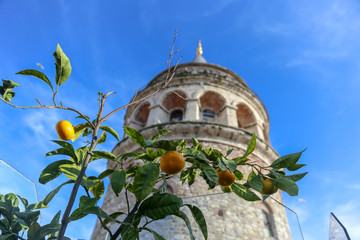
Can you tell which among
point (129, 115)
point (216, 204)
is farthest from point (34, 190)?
point (129, 115)

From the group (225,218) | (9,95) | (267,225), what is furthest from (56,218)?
(267,225)

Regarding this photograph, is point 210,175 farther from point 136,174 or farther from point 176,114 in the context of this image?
point 176,114

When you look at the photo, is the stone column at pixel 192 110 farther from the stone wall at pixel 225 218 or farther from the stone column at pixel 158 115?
the stone wall at pixel 225 218

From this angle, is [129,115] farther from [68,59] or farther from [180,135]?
[68,59]

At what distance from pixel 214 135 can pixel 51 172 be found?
833cm

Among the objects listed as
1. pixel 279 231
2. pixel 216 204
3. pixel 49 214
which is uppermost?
pixel 216 204

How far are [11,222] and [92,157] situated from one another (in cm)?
117

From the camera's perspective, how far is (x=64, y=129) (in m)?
1.94

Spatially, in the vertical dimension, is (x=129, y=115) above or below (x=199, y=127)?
above

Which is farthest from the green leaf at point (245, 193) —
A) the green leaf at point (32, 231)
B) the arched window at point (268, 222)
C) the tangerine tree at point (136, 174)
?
the arched window at point (268, 222)

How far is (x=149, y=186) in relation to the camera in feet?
5.04

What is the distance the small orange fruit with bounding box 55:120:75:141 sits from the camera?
1.93m

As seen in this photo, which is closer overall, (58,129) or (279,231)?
(58,129)

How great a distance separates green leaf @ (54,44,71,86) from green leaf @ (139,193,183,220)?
1.01m
